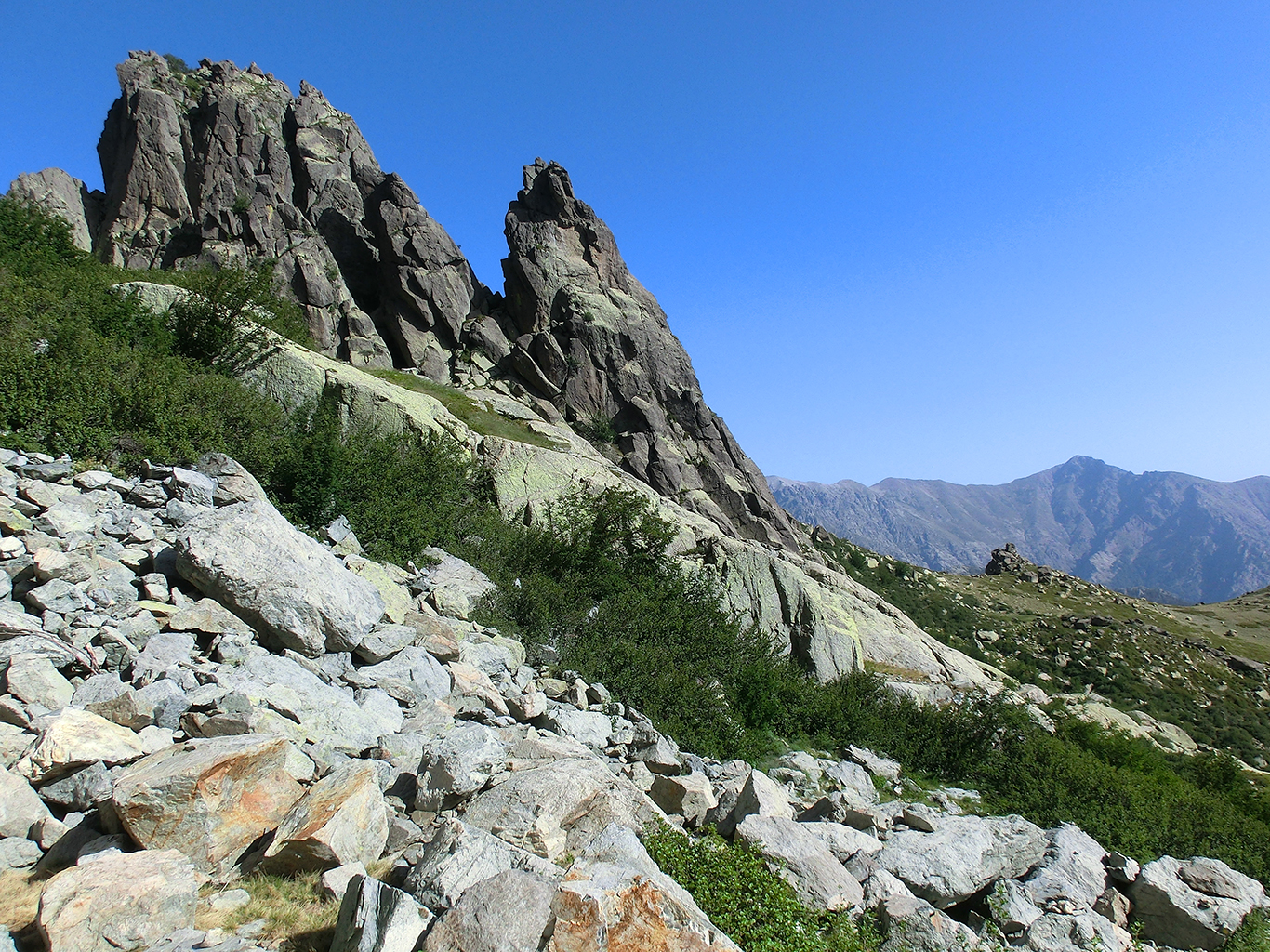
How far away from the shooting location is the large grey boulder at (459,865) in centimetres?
508

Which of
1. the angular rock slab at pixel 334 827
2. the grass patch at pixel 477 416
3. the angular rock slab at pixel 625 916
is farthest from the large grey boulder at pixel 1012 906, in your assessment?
the grass patch at pixel 477 416

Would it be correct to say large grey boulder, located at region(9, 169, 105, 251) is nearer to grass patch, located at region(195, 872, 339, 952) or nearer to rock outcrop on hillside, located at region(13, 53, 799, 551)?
rock outcrop on hillside, located at region(13, 53, 799, 551)

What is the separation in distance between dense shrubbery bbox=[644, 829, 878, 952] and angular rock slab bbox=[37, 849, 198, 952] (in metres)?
4.33

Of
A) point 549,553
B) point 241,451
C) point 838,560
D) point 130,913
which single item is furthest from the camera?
point 838,560

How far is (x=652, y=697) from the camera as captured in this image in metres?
15.0

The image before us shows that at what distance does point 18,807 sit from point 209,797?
1571mm

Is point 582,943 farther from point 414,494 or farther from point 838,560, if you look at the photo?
point 838,560

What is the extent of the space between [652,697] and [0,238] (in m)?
25.8

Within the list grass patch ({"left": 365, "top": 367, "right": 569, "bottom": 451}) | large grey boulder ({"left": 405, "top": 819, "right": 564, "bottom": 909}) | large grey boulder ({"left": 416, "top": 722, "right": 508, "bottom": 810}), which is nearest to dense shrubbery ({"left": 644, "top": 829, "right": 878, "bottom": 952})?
large grey boulder ({"left": 405, "top": 819, "right": 564, "bottom": 909})

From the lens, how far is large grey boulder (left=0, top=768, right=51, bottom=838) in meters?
5.42

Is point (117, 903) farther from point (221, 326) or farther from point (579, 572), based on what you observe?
point (221, 326)

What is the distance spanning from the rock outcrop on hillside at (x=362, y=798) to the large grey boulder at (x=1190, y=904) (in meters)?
0.04

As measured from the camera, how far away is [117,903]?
15.3 ft

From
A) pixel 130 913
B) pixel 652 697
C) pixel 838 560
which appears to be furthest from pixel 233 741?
pixel 838 560
